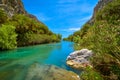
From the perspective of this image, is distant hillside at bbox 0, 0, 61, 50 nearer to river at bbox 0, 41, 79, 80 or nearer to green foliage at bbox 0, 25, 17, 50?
green foliage at bbox 0, 25, 17, 50

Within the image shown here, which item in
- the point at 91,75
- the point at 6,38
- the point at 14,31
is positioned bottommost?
the point at 91,75

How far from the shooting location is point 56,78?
16.6 meters

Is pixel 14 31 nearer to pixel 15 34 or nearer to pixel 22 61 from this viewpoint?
pixel 15 34

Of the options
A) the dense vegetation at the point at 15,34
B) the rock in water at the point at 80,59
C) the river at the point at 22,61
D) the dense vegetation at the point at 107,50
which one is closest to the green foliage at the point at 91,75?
the dense vegetation at the point at 107,50

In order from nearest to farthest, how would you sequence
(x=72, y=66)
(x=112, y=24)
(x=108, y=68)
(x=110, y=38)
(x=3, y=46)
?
(x=110, y=38)
(x=112, y=24)
(x=108, y=68)
(x=72, y=66)
(x=3, y=46)

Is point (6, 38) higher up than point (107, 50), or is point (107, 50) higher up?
point (107, 50)

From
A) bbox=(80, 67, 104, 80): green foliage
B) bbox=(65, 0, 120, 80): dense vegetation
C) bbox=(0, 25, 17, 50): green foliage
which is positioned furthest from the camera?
bbox=(0, 25, 17, 50): green foliage

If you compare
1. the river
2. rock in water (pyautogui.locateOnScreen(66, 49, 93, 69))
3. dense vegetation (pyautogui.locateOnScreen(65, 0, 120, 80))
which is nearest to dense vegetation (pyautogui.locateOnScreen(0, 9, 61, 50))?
the river

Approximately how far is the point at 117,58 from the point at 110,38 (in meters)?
1.04

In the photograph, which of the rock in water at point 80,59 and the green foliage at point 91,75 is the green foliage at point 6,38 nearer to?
the rock in water at point 80,59

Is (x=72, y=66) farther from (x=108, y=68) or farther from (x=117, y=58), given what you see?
(x=117, y=58)

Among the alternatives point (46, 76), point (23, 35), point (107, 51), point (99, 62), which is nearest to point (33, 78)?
point (46, 76)

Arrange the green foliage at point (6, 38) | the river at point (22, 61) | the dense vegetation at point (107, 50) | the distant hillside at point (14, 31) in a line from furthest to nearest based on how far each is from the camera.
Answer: the distant hillside at point (14, 31) < the green foliage at point (6, 38) < the river at point (22, 61) < the dense vegetation at point (107, 50)

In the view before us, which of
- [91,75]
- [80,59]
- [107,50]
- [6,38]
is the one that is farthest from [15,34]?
[107,50]
